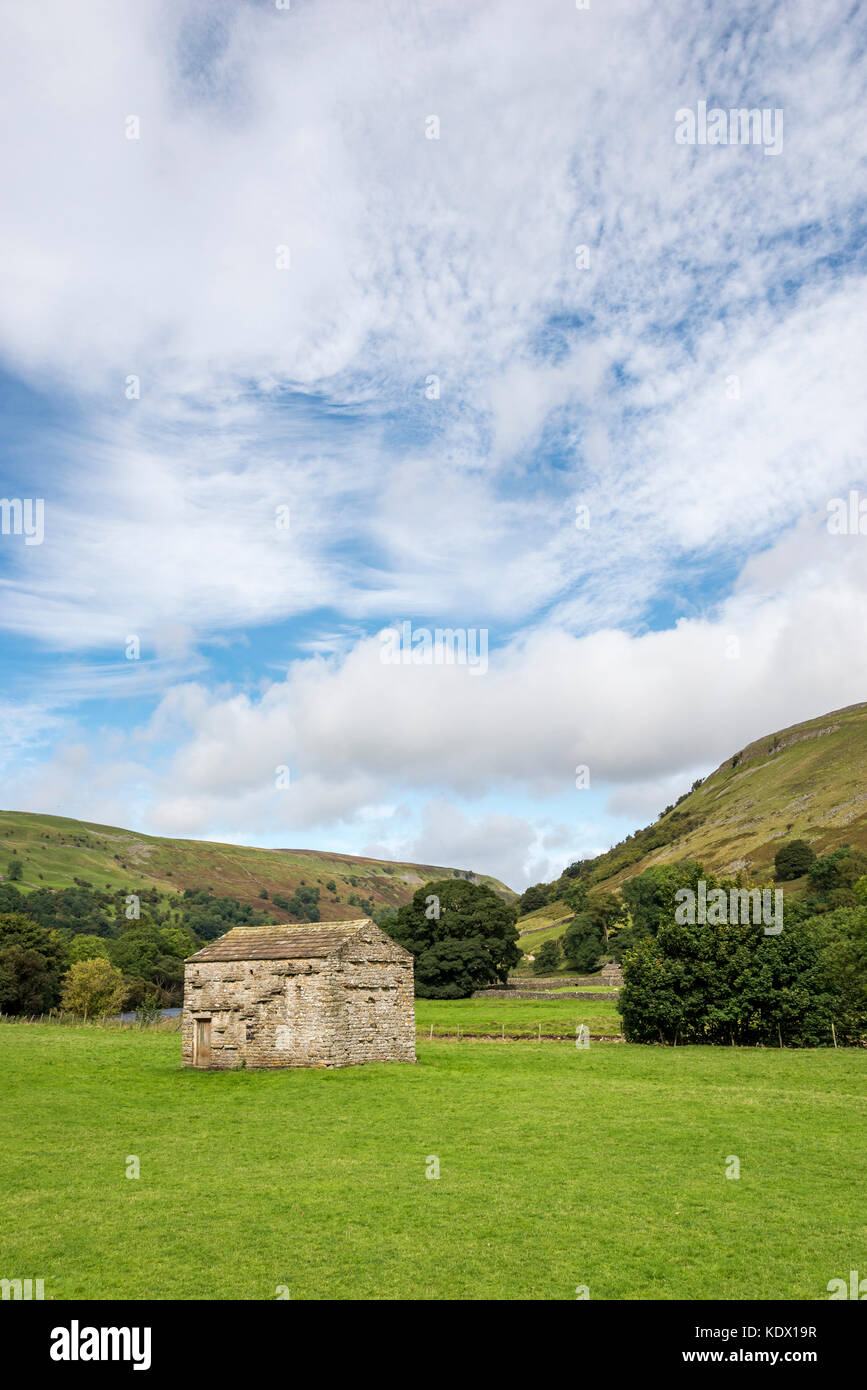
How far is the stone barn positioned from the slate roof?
0.06 meters

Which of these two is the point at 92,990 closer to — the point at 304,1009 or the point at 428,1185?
the point at 304,1009

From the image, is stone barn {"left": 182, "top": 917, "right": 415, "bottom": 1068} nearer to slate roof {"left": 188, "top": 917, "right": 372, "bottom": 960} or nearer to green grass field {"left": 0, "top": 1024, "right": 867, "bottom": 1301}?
slate roof {"left": 188, "top": 917, "right": 372, "bottom": 960}

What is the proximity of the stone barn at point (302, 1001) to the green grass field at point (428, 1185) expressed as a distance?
65.4 inches

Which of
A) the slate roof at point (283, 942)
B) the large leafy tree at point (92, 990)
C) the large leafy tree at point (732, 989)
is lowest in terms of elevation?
the large leafy tree at point (92, 990)

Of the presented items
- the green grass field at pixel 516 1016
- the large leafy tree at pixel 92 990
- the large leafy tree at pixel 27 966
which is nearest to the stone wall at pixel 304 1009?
the green grass field at pixel 516 1016

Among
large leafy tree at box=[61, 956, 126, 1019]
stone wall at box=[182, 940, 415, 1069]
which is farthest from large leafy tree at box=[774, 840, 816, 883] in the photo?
stone wall at box=[182, 940, 415, 1069]

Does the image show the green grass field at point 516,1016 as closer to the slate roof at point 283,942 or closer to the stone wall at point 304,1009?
the stone wall at point 304,1009

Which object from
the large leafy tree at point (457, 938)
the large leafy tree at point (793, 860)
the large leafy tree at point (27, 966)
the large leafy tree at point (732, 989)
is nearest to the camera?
the large leafy tree at point (732, 989)

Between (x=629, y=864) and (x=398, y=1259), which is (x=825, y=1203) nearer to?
(x=398, y=1259)

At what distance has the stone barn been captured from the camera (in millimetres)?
30438

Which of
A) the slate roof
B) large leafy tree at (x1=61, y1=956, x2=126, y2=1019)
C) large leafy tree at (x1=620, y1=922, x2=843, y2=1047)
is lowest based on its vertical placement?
large leafy tree at (x1=61, y1=956, x2=126, y2=1019)

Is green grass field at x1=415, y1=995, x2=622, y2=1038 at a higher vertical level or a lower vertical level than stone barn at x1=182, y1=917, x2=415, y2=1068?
lower

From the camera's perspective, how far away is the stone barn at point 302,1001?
30438 mm

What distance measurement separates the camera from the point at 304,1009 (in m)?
30.6
